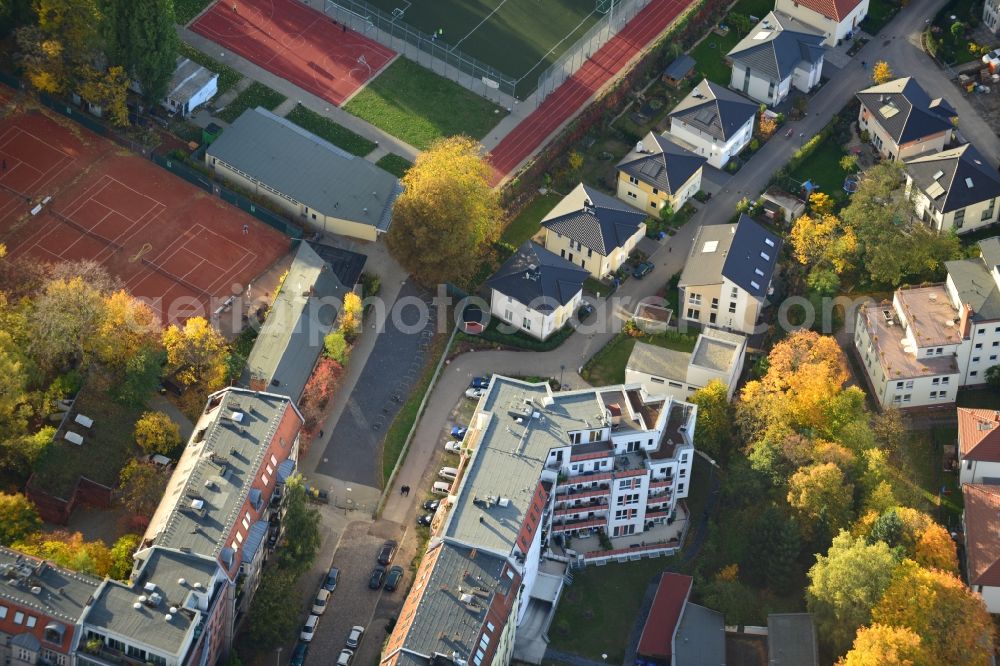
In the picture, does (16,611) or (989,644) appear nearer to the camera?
(16,611)

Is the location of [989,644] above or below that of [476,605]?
above

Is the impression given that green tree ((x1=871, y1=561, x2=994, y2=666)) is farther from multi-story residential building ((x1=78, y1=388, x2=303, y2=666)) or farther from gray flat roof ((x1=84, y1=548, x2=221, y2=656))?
gray flat roof ((x1=84, y1=548, x2=221, y2=656))

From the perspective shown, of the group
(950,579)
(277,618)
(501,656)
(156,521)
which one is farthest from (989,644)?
(156,521)

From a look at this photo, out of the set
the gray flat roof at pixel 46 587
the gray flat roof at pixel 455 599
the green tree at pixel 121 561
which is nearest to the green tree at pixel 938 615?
the gray flat roof at pixel 455 599

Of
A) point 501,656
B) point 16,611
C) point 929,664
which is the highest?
point 929,664

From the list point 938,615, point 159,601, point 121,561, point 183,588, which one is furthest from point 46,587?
point 938,615

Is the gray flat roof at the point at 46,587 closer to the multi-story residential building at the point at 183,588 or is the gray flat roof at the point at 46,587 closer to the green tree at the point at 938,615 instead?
the multi-story residential building at the point at 183,588

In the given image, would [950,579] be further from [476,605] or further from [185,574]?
[185,574]
